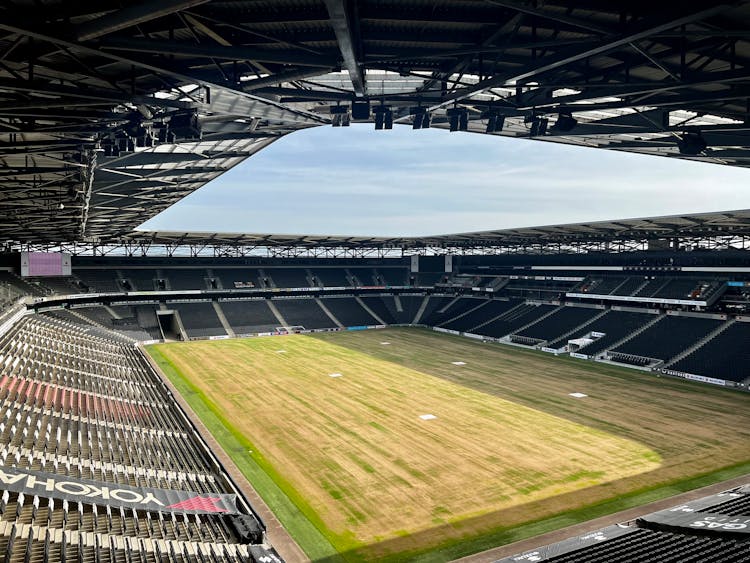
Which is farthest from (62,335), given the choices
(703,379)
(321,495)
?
(703,379)

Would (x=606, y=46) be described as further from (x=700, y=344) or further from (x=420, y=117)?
(x=700, y=344)

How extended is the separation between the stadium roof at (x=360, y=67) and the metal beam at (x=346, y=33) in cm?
6

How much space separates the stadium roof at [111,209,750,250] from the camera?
41469 mm

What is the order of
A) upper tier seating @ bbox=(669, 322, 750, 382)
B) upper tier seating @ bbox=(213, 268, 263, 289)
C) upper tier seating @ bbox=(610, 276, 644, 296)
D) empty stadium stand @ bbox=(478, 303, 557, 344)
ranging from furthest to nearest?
upper tier seating @ bbox=(213, 268, 263, 289) < empty stadium stand @ bbox=(478, 303, 557, 344) < upper tier seating @ bbox=(610, 276, 644, 296) < upper tier seating @ bbox=(669, 322, 750, 382)

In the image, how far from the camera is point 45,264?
58.1m

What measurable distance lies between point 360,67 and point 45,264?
58.5m

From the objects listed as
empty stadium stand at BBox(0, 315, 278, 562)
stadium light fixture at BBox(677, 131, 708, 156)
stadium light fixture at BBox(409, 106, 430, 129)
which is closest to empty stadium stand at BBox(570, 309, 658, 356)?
stadium light fixture at BBox(677, 131, 708, 156)

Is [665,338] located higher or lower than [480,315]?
higher

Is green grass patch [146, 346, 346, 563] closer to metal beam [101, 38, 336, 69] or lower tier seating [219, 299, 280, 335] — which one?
metal beam [101, 38, 336, 69]

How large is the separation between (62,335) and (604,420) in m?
41.5

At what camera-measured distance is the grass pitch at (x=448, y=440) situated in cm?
1883

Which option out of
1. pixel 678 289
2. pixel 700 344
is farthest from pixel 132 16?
pixel 678 289

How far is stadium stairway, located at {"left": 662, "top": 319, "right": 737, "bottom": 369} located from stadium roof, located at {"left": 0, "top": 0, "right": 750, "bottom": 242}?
83.2 feet

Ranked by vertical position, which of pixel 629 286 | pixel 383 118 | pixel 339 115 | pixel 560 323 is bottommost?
pixel 560 323
